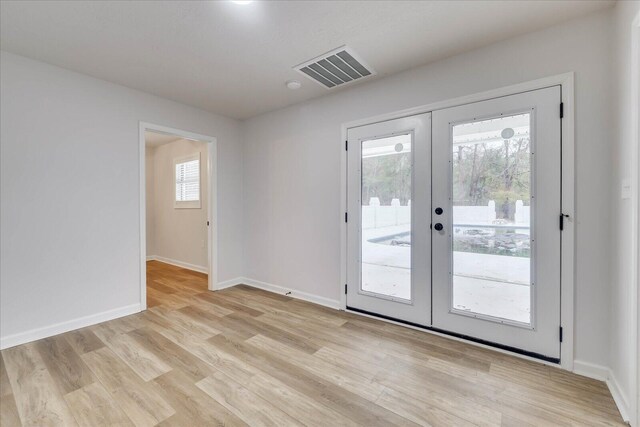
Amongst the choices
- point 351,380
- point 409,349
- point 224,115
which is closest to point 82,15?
point 224,115

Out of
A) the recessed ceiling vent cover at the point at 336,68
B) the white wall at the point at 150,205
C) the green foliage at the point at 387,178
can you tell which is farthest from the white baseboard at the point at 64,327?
the white wall at the point at 150,205

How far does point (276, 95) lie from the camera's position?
3.34 m

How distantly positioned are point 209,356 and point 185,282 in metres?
2.52

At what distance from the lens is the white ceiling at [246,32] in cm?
188

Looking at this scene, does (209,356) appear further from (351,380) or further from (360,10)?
(360,10)

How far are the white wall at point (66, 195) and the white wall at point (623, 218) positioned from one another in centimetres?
419

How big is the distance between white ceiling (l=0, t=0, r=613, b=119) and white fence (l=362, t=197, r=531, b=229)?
4.46 ft

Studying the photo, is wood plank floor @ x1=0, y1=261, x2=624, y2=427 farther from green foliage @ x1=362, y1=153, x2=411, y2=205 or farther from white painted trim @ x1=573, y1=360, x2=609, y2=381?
green foliage @ x1=362, y1=153, x2=411, y2=205

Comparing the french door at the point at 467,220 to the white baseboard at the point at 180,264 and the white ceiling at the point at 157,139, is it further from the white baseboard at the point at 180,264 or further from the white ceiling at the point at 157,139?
the white ceiling at the point at 157,139

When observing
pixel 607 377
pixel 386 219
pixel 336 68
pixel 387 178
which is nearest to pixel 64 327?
pixel 386 219

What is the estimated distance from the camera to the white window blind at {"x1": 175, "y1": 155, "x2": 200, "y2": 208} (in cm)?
514

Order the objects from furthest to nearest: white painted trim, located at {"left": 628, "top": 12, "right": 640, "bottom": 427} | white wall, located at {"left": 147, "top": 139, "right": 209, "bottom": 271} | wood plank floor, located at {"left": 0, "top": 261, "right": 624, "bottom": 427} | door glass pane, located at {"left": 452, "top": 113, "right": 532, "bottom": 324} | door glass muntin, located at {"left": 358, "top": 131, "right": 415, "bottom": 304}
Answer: white wall, located at {"left": 147, "top": 139, "right": 209, "bottom": 271} → door glass muntin, located at {"left": 358, "top": 131, "right": 415, "bottom": 304} → door glass pane, located at {"left": 452, "top": 113, "right": 532, "bottom": 324} → wood plank floor, located at {"left": 0, "top": 261, "right": 624, "bottom": 427} → white painted trim, located at {"left": 628, "top": 12, "right": 640, "bottom": 427}

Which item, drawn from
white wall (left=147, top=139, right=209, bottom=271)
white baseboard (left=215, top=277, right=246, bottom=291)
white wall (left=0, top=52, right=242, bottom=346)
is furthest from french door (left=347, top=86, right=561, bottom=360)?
white wall (left=147, top=139, right=209, bottom=271)

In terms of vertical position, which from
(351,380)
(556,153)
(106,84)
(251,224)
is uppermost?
(106,84)
